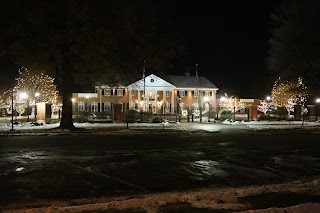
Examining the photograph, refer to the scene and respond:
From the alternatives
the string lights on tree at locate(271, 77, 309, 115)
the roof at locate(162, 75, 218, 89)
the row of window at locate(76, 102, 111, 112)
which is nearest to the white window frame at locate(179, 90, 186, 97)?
the roof at locate(162, 75, 218, 89)

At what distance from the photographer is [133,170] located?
10852 millimetres

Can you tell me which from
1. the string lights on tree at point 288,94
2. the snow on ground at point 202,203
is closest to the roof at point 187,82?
the string lights on tree at point 288,94

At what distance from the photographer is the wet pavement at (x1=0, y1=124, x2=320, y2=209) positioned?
8352 millimetres

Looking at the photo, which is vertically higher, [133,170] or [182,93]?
[182,93]

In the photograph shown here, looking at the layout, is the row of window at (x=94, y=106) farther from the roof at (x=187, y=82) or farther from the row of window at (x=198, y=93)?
the row of window at (x=198, y=93)

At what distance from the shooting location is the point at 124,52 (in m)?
27.6

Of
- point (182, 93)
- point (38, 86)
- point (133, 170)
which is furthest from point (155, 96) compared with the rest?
point (133, 170)

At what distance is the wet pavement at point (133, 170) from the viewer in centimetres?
835

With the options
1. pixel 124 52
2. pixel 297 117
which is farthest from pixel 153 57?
pixel 297 117

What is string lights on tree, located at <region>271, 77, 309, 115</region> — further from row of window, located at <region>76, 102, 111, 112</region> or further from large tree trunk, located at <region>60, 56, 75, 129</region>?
row of window, located at <region>76, 102, 111, 112</region>

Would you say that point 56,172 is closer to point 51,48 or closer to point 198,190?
point 198,190

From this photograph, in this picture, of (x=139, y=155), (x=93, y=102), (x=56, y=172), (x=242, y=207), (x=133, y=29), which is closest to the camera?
(x=242, y=207)

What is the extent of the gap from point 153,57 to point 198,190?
2047cm

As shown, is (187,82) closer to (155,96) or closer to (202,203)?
(155,96)
